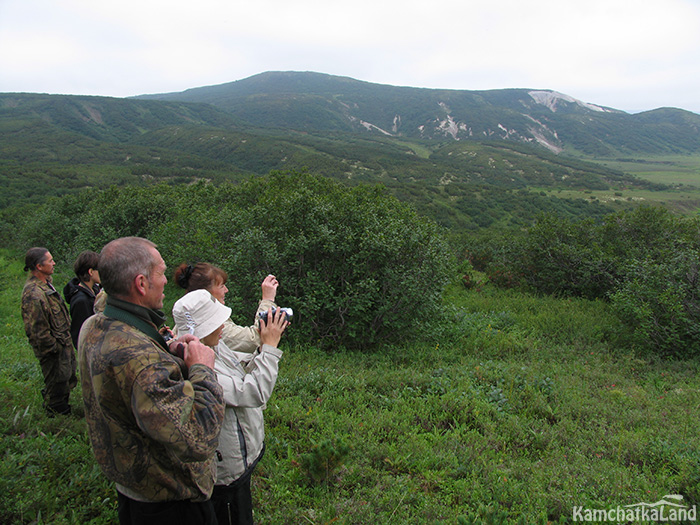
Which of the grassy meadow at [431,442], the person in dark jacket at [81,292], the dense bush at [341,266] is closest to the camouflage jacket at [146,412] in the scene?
the grassy meadow at [431,442]

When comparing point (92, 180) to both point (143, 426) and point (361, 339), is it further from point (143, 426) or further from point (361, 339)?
point (143, 426)

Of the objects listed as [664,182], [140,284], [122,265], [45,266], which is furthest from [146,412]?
[664,182]

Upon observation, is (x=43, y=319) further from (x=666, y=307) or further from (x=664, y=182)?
(x=664, y=182)

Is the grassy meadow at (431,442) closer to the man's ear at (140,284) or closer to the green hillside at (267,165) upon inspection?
the man's ear at (140,284)

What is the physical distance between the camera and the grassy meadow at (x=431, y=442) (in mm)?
2998

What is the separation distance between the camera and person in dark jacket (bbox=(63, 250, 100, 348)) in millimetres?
4414

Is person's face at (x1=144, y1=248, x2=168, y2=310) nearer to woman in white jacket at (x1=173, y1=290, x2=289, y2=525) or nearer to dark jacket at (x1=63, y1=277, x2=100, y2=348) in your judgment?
woman in white jacket at (x1=173, y1=290, x2=289, y2=525)

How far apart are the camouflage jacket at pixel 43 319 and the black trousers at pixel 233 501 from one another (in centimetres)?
305

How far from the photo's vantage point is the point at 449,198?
65562 mm

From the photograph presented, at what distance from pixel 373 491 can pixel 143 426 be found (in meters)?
2.35

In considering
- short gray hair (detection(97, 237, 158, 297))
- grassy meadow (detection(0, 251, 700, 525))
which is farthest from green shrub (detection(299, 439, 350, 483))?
short gray hair (detection(97, 237, 158, 297))

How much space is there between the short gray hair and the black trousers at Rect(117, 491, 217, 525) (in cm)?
105

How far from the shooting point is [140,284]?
1776 millimetres

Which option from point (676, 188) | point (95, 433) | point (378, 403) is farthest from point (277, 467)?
point (676, 188)
